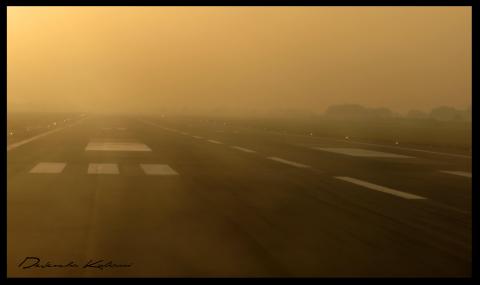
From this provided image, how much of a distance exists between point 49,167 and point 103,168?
139 centimetres

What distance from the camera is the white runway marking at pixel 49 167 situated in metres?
16.9

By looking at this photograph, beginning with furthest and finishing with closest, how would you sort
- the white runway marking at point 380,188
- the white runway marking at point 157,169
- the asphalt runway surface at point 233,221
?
the white runway marking at point 157,169, the white runway marking at point 380,188, the asphalt runway surface at point 233,221

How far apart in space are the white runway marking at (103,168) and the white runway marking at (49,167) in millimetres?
736

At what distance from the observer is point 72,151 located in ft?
80.6

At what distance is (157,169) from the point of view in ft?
59.9

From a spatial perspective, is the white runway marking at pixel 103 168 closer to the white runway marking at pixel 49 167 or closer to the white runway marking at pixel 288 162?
the white runway marking at pixel 49 167

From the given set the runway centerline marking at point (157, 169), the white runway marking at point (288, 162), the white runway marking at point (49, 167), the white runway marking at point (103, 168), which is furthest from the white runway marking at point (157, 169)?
the white runway marking at point (288, 162)

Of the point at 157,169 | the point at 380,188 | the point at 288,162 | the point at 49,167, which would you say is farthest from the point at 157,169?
the point at 380,188

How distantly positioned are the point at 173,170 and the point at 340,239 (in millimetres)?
10090
